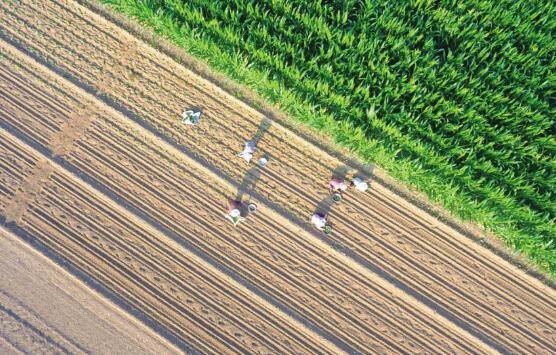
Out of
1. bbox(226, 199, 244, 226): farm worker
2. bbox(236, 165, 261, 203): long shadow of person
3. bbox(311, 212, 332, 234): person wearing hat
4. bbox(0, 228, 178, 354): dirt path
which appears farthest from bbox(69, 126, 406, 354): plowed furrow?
bbox(0, 228, 178, 354): dirt path

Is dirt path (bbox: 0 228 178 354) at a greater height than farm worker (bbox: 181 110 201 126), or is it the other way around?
farm worker (bbox: 181 110 201 126)

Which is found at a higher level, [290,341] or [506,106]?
[506,106]

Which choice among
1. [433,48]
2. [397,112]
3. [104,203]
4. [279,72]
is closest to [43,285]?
[104,203]

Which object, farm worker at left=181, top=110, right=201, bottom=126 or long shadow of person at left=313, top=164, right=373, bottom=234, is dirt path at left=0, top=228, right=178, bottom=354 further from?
long shadow of person at left=313, top=164, right=373, bottom=234

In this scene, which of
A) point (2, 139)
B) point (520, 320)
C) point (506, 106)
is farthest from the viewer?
point (2, 139)

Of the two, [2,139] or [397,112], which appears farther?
[2,139]

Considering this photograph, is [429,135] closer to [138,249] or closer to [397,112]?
[397,112]

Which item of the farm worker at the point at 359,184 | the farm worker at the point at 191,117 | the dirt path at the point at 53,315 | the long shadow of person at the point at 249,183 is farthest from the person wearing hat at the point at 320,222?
the dirt path at the point at 53,315

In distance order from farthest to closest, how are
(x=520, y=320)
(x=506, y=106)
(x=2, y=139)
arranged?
(x=2, y=139), (x=520, y=320), (x=506, y=106)
